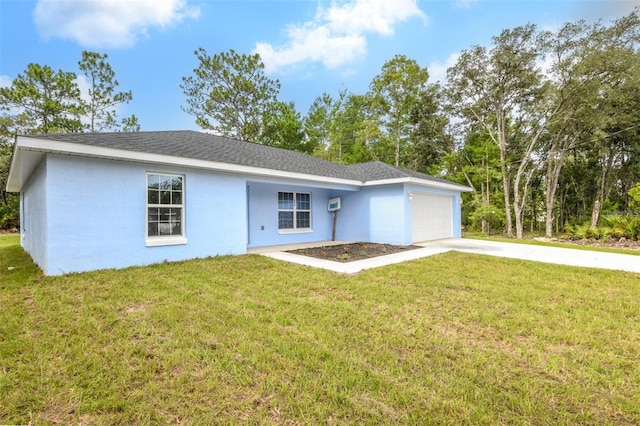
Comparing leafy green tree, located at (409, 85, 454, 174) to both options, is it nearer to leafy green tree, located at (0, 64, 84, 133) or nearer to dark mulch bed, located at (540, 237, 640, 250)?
dark mulch bed, located at (540, 237, 640, 250)

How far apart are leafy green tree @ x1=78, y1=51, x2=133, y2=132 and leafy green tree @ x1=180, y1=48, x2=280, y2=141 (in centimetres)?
568

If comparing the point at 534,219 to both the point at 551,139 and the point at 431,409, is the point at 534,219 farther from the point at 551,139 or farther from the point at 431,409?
the point at 431,409

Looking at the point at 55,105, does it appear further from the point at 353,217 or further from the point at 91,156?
the point at 353,217

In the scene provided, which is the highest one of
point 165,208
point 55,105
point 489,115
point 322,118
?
point 322,118

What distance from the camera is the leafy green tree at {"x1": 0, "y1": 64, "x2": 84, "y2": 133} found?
1975cm

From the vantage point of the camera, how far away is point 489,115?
2000 centimetres

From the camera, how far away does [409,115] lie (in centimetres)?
2328

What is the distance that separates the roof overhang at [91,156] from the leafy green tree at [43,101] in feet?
51.9

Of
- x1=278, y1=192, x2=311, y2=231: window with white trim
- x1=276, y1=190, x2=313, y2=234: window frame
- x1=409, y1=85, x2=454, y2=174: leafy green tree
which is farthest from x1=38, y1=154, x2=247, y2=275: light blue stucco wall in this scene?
x1=409, y1=85, x2=454, y2=174: leafy green tree

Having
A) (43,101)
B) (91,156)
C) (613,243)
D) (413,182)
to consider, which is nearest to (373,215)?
(413,182)

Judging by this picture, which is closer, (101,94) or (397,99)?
(101,94)

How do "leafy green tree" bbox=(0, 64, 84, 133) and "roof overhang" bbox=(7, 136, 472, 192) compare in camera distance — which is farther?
"leafy green tree" bbox=(0, 64, 84, 133)

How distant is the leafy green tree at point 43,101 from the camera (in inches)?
778

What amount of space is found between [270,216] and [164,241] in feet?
14.9
